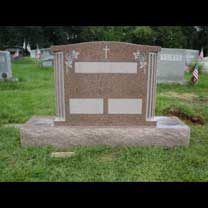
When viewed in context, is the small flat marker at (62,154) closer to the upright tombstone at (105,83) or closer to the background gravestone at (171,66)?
the upright tombstone at (105,83)

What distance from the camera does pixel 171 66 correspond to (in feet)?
35.6

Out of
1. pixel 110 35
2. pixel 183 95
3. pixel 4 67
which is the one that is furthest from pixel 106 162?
pixel 110 35

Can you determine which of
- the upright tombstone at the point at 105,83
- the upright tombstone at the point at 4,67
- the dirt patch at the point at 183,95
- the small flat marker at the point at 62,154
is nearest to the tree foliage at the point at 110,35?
the upright tombstone at the point at 4,67

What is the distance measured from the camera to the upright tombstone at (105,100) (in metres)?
4.10

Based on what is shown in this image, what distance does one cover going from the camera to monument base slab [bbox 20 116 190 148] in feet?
13.5

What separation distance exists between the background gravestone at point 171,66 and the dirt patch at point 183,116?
4.90m

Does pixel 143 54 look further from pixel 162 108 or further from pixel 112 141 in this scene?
pixel 162 108

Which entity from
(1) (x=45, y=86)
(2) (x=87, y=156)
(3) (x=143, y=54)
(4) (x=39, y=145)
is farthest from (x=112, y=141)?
(1) (x=45, y=86)

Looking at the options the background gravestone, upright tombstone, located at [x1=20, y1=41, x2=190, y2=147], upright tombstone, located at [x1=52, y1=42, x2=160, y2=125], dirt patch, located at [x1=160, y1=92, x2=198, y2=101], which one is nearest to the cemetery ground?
upright tombstone, located at [x1=20, y1=41, x2=190, y2=147]

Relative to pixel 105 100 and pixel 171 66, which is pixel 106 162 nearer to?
pixel 105 100

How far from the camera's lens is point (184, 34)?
3244cm

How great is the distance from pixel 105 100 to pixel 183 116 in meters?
2.28

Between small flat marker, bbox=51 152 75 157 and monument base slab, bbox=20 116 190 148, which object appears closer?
small flat marker, bbox=51 152 75 157

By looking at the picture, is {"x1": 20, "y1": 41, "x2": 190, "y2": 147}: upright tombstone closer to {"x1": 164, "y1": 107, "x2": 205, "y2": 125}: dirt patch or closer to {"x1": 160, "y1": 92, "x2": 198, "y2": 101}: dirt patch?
{"x1": 164, "y1": 107, "x2": 205, "y2": 125}: dirt patch
